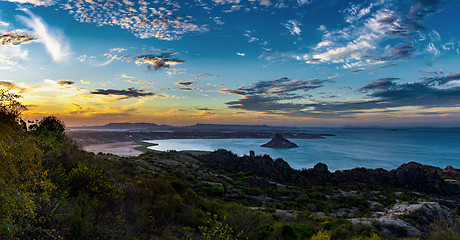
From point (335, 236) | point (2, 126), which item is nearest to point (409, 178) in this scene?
point (335, 236)

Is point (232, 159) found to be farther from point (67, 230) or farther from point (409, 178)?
point (67, 230)

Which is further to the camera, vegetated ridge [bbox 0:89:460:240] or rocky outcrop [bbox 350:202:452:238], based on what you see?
rocky outcrop [bbox 350:202:452:238]

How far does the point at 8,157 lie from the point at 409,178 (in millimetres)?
73265

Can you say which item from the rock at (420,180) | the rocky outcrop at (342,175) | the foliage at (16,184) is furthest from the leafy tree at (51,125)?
the rock at (420,180)

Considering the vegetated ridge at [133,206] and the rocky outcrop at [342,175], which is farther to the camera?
the rocky outcrop at [342,175]

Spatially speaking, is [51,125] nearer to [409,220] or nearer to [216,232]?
[216,232]

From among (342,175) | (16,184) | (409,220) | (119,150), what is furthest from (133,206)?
(119,150)

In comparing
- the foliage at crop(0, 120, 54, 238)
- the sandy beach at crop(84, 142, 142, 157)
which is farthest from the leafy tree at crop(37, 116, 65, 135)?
the sandy beach at crop(84, 142, 142, 157)

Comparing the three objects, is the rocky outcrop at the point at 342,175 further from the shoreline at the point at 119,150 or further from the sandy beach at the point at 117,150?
the shoreline at the point at 119,150

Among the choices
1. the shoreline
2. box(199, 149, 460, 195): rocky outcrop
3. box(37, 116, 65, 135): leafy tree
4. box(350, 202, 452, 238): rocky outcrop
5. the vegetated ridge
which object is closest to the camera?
the vegetated ridge

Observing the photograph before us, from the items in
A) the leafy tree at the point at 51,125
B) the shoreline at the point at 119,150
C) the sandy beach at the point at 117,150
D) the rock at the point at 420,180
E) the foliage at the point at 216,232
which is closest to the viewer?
the foliage at the point at 216,232

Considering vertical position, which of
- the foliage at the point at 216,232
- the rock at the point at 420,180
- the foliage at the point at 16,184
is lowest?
the rock at the point at 420,180

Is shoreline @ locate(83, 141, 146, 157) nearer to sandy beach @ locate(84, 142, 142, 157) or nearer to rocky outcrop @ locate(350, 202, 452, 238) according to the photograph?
sandy beach @ locate(84, 142, 142, 157)

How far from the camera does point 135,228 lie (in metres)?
10.3
